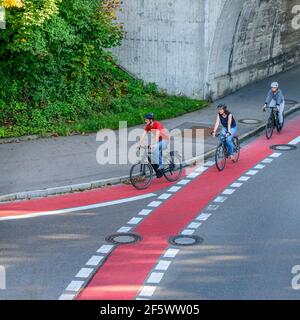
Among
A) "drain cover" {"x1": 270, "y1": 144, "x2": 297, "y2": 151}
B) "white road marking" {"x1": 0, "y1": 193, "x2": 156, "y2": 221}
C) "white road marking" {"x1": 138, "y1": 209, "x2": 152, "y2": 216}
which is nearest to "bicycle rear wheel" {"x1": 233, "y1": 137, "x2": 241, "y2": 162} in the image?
"drain cover" {"x1": 270, "y1": 144, "x2": 297, "y2": 151}

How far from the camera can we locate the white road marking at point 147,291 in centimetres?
1223

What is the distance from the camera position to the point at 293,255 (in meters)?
13.9

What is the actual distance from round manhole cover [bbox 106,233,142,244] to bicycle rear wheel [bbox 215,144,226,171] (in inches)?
194

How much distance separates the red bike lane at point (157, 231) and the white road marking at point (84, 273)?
0.43ft

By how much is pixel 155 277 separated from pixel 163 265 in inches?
22.1

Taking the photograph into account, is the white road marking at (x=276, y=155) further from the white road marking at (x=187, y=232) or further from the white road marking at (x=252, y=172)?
the white road marking at (x=187, y=232)

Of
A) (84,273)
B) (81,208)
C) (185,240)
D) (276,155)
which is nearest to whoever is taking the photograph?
(84,273)

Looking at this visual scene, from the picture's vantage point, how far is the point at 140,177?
59.5ft

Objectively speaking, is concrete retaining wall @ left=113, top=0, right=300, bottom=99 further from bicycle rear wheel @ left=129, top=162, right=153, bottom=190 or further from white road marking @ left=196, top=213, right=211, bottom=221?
white road marking @ left=196, top=213, right=211, bottom=221

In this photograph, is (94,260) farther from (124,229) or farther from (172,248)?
(124,229)

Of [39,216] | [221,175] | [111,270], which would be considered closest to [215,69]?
[221,175]

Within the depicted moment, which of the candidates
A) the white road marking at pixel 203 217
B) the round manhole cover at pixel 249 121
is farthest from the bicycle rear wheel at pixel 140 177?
the round manhole cover at pixel 249 121

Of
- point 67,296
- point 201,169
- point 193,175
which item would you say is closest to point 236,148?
point 201,169
